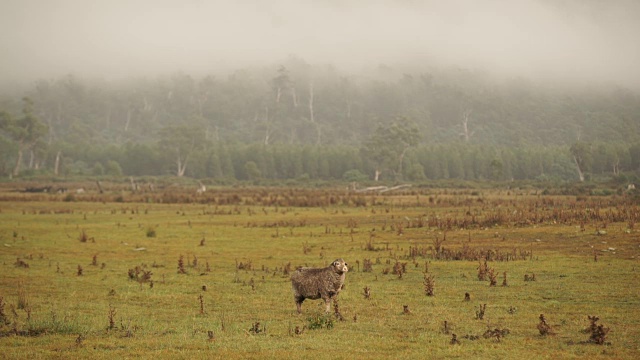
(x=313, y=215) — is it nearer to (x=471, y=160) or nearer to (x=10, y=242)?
(x=10, y=242)

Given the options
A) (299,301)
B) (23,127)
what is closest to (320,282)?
(299,301)

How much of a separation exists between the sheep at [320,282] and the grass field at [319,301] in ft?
2.15

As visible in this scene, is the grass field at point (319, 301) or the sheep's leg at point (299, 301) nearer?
the grass field at point (319, 301)

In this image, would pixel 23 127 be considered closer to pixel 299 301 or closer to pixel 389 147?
pixel 389 147

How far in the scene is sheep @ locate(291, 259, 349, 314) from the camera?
17828 millimetres

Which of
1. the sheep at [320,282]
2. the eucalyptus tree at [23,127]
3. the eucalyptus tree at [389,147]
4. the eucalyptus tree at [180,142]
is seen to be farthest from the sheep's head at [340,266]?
the eucalyptus tree at [23,127]

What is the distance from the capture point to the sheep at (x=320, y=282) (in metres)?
17.8

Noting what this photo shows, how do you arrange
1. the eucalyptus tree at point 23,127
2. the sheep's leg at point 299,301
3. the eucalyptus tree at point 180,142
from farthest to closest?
the eucalyptus tree at point 180,142
the eucalyptus tree at point 23,127
the sheep's leg at point 299,301

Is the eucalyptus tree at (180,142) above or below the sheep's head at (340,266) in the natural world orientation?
above

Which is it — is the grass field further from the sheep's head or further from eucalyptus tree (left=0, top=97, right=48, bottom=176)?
eucalyptus tree (left=0, top=97, right=48, bottom=176)

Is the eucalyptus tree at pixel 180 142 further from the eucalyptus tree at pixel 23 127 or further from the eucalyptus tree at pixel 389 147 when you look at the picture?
the eucalyptus tree at pixel 389 147

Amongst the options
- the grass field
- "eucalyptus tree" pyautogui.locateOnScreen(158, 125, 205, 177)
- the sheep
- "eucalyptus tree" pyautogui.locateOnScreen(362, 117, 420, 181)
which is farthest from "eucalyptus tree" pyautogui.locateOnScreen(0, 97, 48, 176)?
the sheep

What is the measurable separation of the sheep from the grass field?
2.15 feet

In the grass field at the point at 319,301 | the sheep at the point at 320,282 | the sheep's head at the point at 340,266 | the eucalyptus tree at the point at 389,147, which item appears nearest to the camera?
the grass field at the point at 319,301
